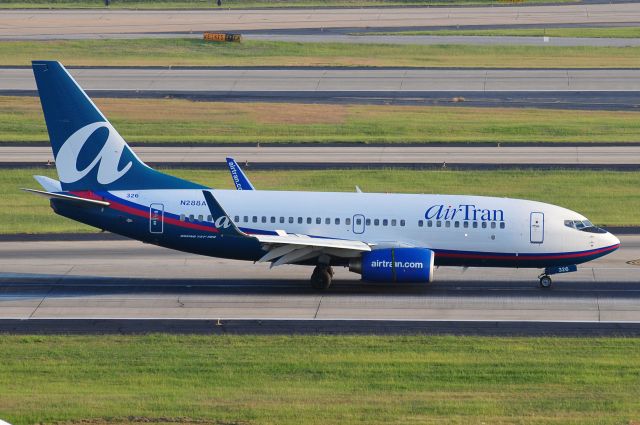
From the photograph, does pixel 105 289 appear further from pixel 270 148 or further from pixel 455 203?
pixel 270 148

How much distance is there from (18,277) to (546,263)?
70.5ft

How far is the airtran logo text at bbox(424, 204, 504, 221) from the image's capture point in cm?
4856

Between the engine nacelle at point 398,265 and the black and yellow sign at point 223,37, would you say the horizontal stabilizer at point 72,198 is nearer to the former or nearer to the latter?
the engine nacelle at point 398,265

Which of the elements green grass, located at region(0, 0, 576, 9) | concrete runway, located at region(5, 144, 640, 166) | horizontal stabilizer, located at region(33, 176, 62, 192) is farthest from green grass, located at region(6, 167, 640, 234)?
green grass, located at region(0, 0, 576, 9)

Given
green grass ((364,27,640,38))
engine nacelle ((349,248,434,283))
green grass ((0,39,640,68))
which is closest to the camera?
engine nacelle ((349,248,434,283))

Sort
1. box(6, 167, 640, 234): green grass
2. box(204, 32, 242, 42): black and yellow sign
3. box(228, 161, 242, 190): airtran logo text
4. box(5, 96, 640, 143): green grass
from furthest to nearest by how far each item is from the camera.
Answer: box(204, 32, 242, 42): black and yellow sign → box(5, 96, 640, 143): green grass → box(6, 167, 640, 234): green grass → box(228, 161, 242, 190): airtran logo text

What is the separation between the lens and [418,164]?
237 ft

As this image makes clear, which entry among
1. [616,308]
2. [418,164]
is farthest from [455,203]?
[418,164]

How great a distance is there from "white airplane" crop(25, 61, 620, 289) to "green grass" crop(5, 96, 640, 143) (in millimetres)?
29752

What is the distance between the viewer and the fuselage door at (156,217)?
49.1 meters

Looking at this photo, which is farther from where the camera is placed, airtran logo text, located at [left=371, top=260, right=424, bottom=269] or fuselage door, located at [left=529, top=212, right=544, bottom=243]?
fuselage door, located at [left=529, top=212, right=544, bottom=243]

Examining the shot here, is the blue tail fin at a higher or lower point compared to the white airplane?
higher

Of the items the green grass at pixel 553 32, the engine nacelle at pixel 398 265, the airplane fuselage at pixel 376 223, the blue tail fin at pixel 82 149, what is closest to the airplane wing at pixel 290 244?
the engine nacelle at pixel 398 265

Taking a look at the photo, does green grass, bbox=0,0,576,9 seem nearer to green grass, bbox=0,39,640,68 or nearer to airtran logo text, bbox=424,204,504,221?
green grass, bbox=0,39,640,68
